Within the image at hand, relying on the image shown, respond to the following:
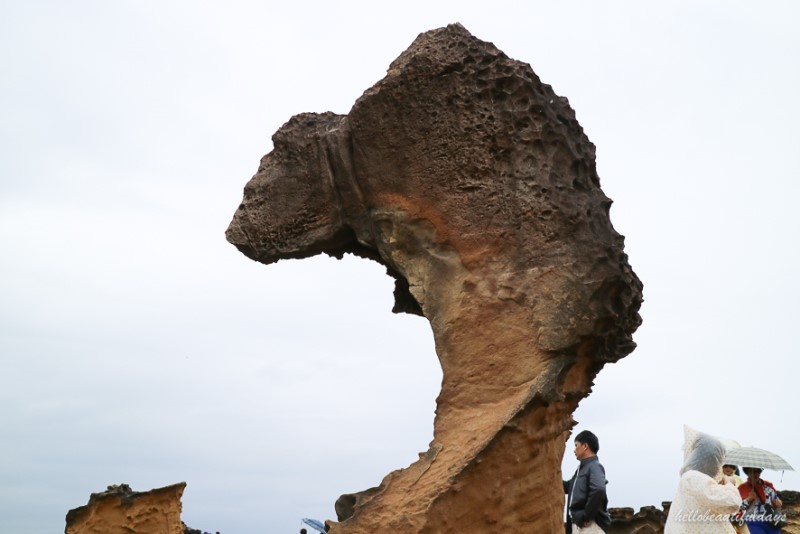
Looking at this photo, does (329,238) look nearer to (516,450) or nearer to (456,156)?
(456,156)

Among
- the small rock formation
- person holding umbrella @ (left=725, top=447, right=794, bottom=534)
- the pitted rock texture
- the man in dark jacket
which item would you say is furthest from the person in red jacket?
the small rock formation

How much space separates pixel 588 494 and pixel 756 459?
1.65m

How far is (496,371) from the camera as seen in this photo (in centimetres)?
576

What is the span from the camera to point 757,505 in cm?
702

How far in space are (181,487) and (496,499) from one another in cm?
624

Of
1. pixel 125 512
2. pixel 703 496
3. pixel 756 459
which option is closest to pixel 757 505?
pixel 756 459

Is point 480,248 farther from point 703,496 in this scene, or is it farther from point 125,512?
point 125,512

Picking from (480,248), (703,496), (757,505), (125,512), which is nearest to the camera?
(703,496)

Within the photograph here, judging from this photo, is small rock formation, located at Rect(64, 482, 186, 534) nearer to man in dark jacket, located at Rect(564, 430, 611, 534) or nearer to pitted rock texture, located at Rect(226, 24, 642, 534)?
pitted rock texture, located at Rect(226, 24, 642, 534)

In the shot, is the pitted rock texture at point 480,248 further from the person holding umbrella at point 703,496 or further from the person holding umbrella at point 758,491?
the person holding umbrella at point 758,491

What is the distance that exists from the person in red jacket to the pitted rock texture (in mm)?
1770

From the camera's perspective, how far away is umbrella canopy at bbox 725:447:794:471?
700 centimetres

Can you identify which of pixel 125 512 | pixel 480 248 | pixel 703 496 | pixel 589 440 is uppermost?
pixel 125 512

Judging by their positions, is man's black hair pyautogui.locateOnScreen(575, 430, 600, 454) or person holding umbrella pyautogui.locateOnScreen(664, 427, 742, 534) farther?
man's black hair pyautogui.locateOnScreen(575, 430, 600, 454)
